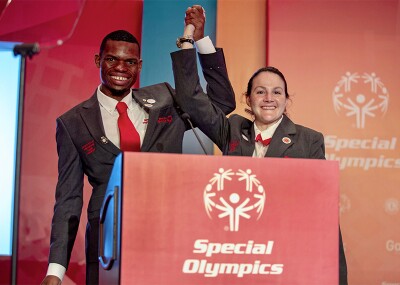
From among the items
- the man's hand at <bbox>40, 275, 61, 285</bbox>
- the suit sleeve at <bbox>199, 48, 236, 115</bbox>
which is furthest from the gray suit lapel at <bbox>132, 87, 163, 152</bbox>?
the man's hand at <bbox>40, 275, 61, 285</bbox>

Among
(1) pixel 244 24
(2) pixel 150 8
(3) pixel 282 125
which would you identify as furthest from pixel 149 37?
(3) pixel 282 125

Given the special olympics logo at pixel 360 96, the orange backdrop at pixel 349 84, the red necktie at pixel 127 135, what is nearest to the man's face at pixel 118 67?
the red necktie at pixel 127 135

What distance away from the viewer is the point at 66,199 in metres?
2.52

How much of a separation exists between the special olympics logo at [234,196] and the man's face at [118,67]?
1.08 m

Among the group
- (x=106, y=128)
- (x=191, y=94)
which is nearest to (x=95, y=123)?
(x=106, y=128)

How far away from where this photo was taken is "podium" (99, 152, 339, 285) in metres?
1.63

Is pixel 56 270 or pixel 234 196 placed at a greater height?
pixel 234 196

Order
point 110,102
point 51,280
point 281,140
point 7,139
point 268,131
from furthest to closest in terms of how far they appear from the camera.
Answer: point 7,139 → point 110,102 → point 268,131 → point 281,140 → point 51,280

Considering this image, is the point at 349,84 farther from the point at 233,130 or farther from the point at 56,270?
the point at 56,270

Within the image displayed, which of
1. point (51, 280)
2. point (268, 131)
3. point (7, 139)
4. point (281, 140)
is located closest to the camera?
point (51, 280)

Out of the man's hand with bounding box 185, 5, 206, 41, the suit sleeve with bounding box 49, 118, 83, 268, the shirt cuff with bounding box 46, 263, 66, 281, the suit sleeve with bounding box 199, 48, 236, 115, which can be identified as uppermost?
the man's hand with bounding box 185, 5, 206, 41

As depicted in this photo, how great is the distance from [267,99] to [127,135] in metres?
0.53

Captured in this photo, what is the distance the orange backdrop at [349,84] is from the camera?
13.7 ft

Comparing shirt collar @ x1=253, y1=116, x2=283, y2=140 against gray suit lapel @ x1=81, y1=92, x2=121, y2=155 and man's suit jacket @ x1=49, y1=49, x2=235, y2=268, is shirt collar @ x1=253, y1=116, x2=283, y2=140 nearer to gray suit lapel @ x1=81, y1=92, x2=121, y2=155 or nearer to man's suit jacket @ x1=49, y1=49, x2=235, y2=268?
man's suit jacket @ x1=49, y1=49, x2=235, y2=268
